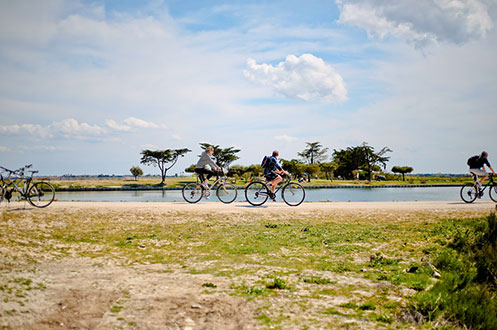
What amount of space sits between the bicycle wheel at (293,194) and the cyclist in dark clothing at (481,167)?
10277 millimetres

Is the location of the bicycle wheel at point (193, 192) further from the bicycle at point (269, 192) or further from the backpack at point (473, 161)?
the backpack at point (473, 161)

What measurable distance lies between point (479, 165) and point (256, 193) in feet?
41.8

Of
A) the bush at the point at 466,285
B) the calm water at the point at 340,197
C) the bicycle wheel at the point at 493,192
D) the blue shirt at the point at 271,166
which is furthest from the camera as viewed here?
the calm water at the point at 340,197

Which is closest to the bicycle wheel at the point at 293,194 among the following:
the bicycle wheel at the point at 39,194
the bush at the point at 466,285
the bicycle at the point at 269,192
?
the bicycle at the point at 269,192

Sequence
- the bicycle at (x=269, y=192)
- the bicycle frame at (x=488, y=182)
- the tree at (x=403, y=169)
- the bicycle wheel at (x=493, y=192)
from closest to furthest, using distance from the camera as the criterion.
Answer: the bicycle at (x=269, y=192) → the bicycle frame at (x=488, y=182) → the bicycle wheel at (x=493, y=192) → the tree at (x=403, y=169)

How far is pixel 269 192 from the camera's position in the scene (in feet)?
53.5

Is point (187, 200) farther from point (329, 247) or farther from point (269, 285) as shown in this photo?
point (269, 285)

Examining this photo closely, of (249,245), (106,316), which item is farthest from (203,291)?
(249,245)

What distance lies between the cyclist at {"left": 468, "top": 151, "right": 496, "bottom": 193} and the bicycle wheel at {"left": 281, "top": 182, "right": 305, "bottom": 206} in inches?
401

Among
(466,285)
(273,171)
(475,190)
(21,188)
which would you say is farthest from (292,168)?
(466,285)

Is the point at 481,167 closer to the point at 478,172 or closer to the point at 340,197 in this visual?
the point at 478,172

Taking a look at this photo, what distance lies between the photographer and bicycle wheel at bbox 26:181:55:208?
1375cm

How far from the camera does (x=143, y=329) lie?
15.4 feet

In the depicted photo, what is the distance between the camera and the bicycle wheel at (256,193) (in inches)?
645
